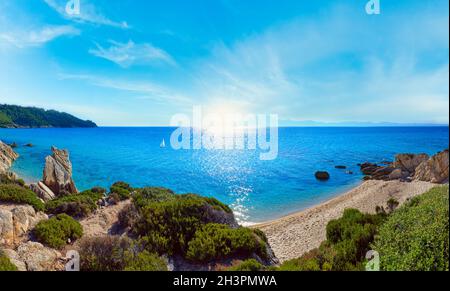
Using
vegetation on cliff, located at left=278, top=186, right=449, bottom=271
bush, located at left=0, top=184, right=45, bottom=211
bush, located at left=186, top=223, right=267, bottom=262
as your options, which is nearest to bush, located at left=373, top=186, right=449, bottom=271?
vegetation on cliff, located at left=278, top=186, right=449, bottom=271

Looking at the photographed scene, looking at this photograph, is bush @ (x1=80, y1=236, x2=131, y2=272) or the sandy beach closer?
bush @ (x1=80, y1=236, x2=131, y2=272)

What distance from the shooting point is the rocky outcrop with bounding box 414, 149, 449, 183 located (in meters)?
24.2

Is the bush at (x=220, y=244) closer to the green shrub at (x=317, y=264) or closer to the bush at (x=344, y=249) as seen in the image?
the bush at (x=344, y=249)

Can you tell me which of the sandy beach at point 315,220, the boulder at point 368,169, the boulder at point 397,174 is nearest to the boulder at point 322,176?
the sandy beach at point 315,220

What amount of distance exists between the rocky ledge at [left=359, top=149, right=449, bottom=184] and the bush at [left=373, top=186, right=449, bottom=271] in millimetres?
21339

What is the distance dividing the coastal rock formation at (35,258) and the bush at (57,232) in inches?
25.9

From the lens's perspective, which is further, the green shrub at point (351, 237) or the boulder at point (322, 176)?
the boulder at point (322, 176)

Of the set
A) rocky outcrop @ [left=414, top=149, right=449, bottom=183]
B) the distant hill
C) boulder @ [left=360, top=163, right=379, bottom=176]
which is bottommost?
boulder @ [left=360, top=163, right=379, bottom=176]

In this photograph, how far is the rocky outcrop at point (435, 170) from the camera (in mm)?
24203

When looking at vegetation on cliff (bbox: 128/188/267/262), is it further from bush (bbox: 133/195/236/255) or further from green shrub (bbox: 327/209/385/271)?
green shrub (bbox: 327/209/385/271)

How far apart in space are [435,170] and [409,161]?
7.56 meters

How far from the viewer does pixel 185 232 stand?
7258mm
